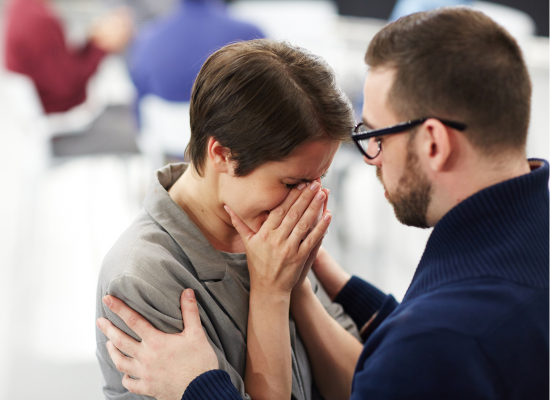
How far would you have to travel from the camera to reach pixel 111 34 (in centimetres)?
360

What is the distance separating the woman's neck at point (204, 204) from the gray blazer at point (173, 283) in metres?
0.05

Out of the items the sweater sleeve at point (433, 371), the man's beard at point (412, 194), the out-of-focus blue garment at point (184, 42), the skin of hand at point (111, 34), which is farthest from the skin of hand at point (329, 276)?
the skin of hand at point (111, 34)

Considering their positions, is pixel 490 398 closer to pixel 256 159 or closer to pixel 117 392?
pixel 256 159

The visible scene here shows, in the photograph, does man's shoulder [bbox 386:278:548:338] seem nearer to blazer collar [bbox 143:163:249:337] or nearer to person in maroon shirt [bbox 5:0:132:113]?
blazer collar [bbox 143:163:249:337]

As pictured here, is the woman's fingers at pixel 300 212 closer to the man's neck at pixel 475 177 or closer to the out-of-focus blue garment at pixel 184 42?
the man's neck at pixel 475 177

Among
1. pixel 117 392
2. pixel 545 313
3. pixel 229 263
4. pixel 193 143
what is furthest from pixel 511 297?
pixel 117 392

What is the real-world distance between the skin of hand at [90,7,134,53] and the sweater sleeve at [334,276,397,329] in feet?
9.21

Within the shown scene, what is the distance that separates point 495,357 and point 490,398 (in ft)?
0.23

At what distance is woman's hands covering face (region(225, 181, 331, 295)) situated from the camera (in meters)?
1.13

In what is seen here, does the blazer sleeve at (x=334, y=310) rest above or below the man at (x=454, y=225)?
below

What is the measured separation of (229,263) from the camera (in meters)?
1.20

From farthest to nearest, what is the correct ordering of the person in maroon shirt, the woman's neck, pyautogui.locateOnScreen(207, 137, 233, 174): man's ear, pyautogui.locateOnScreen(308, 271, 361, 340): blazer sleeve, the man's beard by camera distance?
the person in maroon shirt
pyautogui.locateOnScreen(308, 271, 361, 340): blazer sleeve
the woman's neck
pyautogui.locateOnScreen(207, 137, 233, 174): man's ear
the man's beard

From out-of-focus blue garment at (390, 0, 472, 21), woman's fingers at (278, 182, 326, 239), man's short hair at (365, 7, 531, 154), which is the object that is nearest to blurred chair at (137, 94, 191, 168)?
out-of-focus blue garment at (390, 0, 472, 21)

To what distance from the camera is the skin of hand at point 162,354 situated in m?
1.01
